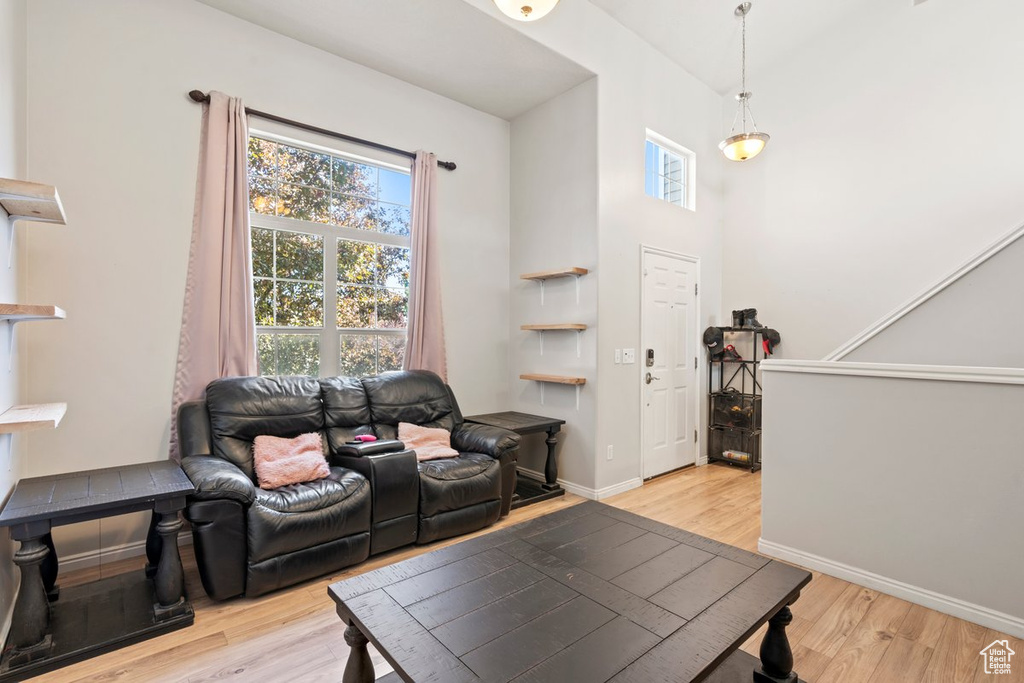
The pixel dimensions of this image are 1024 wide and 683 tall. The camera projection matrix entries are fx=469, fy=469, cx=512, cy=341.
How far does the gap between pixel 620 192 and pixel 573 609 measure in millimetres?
3396

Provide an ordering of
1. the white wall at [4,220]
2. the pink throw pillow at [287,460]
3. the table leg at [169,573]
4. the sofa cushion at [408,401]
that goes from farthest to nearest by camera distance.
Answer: the sofa cushion at [408,401], the pink throw pillow at [287,460], the table leg at [169,573], the white wall at [4,220]

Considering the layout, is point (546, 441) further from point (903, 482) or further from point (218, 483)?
point (218, 483)

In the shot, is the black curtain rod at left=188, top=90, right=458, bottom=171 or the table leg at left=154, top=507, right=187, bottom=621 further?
the black curtain rod at left=188, top=90, right=458, bottom=171

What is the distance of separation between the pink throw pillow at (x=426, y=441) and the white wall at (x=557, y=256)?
44.4 inches

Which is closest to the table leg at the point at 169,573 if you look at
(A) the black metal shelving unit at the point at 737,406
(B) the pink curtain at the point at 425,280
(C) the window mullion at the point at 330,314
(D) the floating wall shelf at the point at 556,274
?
(C) the window mullion at the point at 330,314

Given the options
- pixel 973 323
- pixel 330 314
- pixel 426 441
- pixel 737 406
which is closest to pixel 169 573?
pixel 426 441

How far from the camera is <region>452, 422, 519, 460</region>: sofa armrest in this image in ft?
10.7

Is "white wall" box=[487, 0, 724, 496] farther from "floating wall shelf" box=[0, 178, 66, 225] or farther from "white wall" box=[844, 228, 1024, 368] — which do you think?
"floating wall shelf" box=[0, 178, 66, 225]

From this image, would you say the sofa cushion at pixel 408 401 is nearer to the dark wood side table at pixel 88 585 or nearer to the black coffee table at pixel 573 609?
the dark wood side table at pixel 88 585

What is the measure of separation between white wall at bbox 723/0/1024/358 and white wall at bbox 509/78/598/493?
2.13 metres

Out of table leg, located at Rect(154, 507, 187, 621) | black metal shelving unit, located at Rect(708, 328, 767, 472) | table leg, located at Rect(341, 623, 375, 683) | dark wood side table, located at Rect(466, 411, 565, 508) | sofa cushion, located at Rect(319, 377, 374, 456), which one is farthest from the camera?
black metal shelving unit, located at Rect(708, 328, 767, 472)

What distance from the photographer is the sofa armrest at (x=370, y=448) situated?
279 cm

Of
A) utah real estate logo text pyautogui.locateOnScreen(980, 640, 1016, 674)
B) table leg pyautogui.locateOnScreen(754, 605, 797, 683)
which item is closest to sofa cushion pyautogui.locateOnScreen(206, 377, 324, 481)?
table leg pyautogui.locateOnScreen(754, 605, 797, 683)

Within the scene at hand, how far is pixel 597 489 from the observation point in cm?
382
